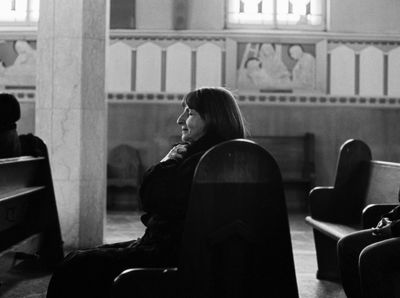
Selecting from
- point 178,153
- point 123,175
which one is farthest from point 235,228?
point 123,175

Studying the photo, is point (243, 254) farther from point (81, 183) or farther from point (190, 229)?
point (81, 183)

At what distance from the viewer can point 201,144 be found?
208 centimetres

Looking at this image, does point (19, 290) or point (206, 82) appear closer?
point (19, 290)

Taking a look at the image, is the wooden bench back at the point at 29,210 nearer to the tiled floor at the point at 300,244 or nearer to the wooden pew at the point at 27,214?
the wooden pew at the point at 27,214

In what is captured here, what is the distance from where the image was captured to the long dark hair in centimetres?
207

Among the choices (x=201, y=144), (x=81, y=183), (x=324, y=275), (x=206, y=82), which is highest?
(x=206, y=82)

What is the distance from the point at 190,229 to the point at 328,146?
6.78m

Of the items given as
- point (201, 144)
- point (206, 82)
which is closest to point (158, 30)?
point (206, 82)

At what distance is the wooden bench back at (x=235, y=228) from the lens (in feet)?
5.83

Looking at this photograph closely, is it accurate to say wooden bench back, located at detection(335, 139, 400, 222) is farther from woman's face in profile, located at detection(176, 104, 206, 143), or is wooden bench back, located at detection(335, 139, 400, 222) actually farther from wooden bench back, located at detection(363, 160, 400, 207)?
woman's face in profile, located at detection(176, 104, 206, 143)

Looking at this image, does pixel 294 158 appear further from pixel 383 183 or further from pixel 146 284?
pixel 146 284

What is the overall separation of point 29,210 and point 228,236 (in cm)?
283

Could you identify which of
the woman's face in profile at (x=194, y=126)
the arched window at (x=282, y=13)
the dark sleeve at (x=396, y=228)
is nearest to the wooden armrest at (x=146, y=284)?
the woman's face in profile at (x=194, y=126)

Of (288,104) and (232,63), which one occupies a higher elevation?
(232,63)
